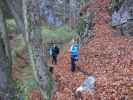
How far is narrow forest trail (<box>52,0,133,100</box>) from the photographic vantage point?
11820 mm

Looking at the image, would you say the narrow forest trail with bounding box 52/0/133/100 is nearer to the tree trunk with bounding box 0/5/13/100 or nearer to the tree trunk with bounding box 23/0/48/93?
the tree trunk with bounding box 23/0/48/93

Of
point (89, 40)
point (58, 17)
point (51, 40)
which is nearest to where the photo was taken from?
point (89, 40)

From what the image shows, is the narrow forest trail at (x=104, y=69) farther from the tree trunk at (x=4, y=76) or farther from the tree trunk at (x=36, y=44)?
the tree trunk at (x=4, y=76)

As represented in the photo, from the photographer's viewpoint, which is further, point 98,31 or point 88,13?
point 88,13

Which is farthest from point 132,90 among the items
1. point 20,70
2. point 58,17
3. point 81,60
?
point 58,17

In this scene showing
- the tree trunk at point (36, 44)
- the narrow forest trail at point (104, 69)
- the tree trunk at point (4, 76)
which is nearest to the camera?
the tree trunk at point (4, 76)

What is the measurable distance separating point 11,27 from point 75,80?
14.2m

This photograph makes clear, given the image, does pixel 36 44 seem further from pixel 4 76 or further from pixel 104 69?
pixel 104 69

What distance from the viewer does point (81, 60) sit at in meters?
18.8

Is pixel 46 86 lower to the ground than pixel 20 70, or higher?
higher


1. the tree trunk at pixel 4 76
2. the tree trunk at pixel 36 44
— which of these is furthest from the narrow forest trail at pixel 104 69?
the tree trunk at pixel 4 76

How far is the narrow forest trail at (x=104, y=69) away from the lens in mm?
11820

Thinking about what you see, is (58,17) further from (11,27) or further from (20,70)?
(20,70)

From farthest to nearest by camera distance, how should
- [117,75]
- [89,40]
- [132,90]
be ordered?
1. [89,40]
2. [117,75]
3. [132,90]
